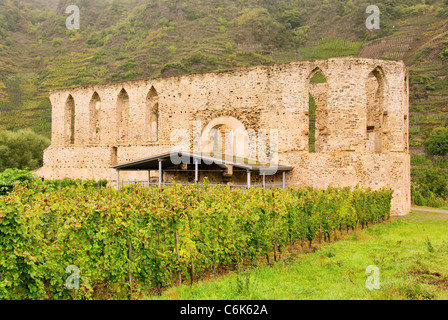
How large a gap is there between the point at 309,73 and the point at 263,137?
370cm

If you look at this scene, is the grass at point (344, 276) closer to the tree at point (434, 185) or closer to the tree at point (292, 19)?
the tree at point (434, 185)

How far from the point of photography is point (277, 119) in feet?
62.6

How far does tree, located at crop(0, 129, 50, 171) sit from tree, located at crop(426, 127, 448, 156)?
34.5m

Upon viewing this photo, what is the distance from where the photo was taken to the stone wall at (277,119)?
1770 cm

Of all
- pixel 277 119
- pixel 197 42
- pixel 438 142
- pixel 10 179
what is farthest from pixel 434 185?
pixel 197 42

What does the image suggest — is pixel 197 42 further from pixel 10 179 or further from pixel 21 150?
pixel 10 179

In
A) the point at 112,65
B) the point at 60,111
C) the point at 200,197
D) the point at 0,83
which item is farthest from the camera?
the point at 112,65

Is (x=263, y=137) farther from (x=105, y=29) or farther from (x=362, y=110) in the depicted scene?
(x=105, y=29)

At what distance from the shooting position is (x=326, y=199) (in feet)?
37.3

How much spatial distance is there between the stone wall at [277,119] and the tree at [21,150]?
369 inches

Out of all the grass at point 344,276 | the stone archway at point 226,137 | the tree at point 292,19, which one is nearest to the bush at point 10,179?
the stone archway at point 226,137

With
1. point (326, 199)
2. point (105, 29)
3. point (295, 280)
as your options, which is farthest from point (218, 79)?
point (105, 29)

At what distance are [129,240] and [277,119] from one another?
13.9 metres

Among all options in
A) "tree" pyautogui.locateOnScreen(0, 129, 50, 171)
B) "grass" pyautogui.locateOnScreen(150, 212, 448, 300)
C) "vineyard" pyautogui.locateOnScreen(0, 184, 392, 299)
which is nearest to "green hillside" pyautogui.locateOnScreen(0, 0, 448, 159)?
"tree" pyautogui.locateOnScreen(0, 129, 50, 171)
